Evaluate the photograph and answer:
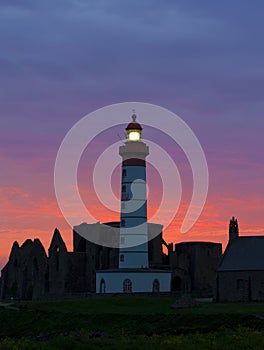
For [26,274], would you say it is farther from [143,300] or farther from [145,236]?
[143,300]

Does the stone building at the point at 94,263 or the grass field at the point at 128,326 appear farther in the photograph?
the stone building at the point at 94,263

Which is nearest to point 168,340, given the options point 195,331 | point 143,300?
point 195,331

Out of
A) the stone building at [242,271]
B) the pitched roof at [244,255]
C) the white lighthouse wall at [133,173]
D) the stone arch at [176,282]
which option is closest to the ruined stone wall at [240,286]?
the stone building at [242,271]

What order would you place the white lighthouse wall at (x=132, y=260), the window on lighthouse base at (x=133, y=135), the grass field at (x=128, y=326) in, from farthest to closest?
the window on lighthouse base at (x=133, y=135) → the white lighthouse wall at (x=132, y=260) → the grass field at (x=128, y=326)

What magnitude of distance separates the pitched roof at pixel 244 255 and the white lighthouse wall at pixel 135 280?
371 inches

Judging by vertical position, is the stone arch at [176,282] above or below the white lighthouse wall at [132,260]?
below

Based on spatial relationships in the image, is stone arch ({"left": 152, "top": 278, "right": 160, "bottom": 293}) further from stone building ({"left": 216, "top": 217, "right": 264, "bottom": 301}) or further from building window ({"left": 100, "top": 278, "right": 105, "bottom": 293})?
stone building ({"left": 216, "top": 217, "right": 264, "bottom": 301})

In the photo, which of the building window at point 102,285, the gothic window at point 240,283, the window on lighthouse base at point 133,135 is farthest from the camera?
the building window at point 102,285

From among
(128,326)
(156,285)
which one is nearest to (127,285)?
(156,285)

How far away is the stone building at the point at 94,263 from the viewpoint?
85.5 metres

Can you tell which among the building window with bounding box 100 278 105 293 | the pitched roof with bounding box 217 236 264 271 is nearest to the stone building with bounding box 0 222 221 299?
the building window with bounding box 100 278 105 293

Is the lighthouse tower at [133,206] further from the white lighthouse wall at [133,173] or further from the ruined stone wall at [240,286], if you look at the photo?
the ruined stone wall at [240,286]

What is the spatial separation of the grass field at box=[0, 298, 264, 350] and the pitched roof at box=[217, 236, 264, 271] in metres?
9.77

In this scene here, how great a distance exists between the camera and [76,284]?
87438mm
